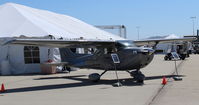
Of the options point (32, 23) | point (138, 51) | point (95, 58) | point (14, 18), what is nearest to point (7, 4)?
point (14, 18)

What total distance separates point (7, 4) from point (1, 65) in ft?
28.3

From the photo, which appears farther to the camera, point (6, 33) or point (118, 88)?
point (6, 33)

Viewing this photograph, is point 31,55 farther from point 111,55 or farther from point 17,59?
point 111,55

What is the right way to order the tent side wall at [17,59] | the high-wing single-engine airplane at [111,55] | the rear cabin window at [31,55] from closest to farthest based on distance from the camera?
the high-wing single-engine airplane at [111,55]
the tent side wall at [17,59]
the rear cabin window at [31,55]

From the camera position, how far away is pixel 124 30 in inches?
2372

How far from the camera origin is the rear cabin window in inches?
904

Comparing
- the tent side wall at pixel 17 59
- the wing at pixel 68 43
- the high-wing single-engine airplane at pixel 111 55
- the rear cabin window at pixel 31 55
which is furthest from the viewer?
the rear cabin window at pixel 31 55

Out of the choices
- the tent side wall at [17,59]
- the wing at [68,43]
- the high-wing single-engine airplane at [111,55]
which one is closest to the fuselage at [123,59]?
the high-wing single-engine airplane at [111,55]

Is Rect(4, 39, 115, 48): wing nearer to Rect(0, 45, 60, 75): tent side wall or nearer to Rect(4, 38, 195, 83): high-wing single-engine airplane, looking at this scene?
Rect(4, 38, 195, 83): high-wing single-engine airplane

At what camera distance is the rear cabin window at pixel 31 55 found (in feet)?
75.4

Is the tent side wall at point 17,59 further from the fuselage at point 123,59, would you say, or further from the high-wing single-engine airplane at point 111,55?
the fuselage at point 123,59

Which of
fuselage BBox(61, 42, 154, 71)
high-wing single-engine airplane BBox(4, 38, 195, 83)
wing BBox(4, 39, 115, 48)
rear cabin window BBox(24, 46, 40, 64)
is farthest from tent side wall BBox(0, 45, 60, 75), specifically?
wing BBox(4, 39, 115, 48)

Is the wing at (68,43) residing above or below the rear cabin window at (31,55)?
above

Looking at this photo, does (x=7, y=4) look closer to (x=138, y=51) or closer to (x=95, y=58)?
(x=95, y=58)
